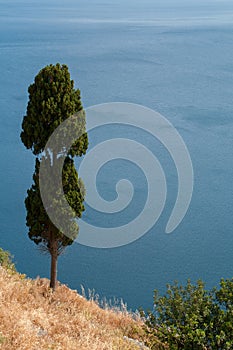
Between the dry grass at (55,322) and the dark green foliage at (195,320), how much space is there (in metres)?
0.48

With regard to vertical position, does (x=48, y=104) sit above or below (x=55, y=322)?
above

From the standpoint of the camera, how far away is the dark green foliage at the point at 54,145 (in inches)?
366

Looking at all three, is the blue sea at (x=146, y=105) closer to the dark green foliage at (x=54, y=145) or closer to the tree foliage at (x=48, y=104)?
the dark green foliage at (x=54, y=145)

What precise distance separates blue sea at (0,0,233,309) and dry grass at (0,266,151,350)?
7307mm

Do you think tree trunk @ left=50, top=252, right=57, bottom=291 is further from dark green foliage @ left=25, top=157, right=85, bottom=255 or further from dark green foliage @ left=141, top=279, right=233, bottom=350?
dark green foliage @ left=141, top=279, right=233, bottom=350

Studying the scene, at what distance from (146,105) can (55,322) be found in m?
28.2

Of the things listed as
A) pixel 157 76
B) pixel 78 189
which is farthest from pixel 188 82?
pixel 78 189

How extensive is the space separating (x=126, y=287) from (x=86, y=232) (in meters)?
3.00

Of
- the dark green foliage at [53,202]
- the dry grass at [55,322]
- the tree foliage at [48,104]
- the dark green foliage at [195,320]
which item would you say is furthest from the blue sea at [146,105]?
the dark green foliage at [195,320]

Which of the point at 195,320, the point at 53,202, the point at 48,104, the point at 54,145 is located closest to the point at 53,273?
the point at 53,202

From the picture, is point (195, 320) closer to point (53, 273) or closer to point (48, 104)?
point (53, 273)

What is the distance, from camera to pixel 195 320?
690cm

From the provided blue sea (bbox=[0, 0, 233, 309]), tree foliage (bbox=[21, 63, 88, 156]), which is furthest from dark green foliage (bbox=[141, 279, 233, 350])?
blue sea (bbox=[0, 0, 233, 309])

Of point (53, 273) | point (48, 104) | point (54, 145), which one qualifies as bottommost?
point (53, 273)
